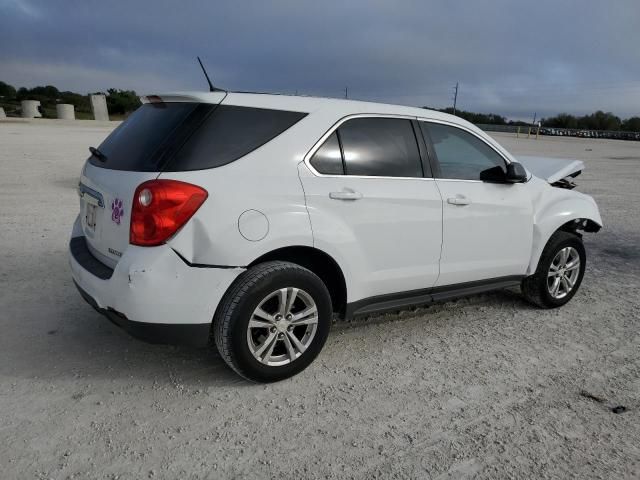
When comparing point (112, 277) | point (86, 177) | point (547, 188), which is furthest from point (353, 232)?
point (547, 188)

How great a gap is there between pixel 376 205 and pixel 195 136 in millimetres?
1229

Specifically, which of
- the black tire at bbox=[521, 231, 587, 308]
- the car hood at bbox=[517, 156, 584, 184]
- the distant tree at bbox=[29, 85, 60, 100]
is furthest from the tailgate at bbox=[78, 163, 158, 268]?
the distant tree at bbox=[29, 85, 60, 100]

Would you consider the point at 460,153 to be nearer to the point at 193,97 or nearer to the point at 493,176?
the point at 493,176

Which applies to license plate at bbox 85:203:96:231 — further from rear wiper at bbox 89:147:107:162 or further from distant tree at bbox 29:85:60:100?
distant tree at bbox 29:85:60:100

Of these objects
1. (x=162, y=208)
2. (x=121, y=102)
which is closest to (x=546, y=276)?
(x=162, y=208)

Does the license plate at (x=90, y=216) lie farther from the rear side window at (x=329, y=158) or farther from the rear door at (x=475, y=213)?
the rear door at (x=475, y=213)

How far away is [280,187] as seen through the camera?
10.0 feet

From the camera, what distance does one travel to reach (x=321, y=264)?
11.2 ft

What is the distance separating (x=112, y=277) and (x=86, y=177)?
0.95 m

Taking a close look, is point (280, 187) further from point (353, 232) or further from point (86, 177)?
point (86, 177)

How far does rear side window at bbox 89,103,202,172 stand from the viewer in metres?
3.03

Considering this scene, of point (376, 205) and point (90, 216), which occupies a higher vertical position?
point (376, 205)

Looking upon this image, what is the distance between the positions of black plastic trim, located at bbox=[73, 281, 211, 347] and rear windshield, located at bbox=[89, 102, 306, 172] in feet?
2.81

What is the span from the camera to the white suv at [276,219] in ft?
9.29
